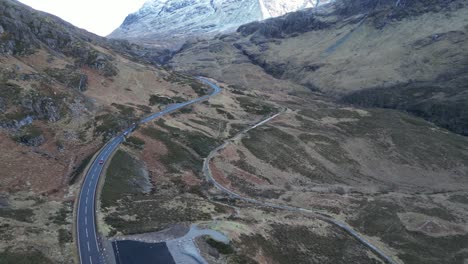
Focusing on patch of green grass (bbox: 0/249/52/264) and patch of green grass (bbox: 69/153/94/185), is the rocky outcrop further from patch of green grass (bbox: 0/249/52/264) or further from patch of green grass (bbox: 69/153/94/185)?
patch of green grass (bbox: 0/249/52/264)

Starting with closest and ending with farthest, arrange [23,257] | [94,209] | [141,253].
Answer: [23,257] < [141,253] < [94,209]

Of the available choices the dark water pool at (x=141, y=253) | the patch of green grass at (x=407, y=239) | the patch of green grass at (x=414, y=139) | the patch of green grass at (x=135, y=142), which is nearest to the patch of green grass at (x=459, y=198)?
the patch of green grass at (x=407, y=239)

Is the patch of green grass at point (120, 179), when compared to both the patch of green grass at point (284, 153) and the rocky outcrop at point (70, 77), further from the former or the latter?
the rocky outcrop at point (70, 77)

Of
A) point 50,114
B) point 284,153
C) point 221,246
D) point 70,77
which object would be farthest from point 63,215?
point 70,77

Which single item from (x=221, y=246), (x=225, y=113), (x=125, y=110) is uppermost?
(x=125, y=110)

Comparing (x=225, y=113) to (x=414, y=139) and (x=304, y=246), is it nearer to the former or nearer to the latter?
(x=414, y=139)

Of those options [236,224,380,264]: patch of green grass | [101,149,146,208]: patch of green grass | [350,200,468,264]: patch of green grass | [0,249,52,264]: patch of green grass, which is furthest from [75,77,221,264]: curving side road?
[350,200,468,264]: patch of green grass
